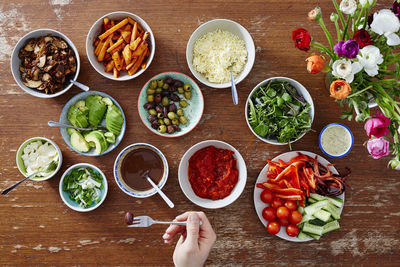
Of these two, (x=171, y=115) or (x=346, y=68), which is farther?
(x=171, y=115)

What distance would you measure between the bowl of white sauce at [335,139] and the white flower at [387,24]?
73 centimetres

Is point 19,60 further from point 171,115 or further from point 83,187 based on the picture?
point 171,115

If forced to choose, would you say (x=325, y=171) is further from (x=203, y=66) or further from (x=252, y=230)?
(x=203, y=66)

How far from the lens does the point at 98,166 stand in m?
1.97

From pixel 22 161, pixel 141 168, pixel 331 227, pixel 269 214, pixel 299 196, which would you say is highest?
pixel 22 161

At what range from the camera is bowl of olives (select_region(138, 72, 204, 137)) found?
6.21 feet

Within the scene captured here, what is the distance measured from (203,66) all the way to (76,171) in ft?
3.36

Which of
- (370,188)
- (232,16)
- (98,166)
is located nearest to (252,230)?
(370,188)

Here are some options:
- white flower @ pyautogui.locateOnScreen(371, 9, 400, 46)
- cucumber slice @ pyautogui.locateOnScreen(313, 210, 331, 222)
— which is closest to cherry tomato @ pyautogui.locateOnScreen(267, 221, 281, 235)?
cucumber slice @ pyautogui.locateOnScreen(313, 210, 331, 222)

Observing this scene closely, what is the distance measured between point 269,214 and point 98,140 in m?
1.11

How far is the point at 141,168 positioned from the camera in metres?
1.94

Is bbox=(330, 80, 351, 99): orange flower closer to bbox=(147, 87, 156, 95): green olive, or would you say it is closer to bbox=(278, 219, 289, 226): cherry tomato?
bbox=(278, 219, 289, 226): cherry tomato

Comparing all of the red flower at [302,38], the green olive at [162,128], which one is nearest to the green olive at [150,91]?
the green olive at [162,128]

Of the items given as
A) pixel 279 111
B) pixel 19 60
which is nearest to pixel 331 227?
pixel 279 111
